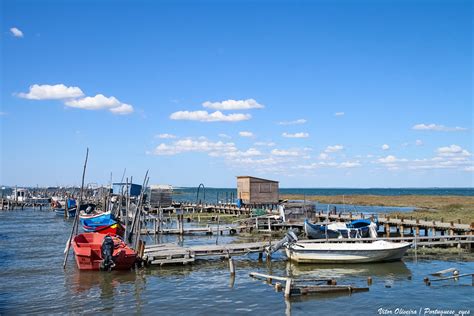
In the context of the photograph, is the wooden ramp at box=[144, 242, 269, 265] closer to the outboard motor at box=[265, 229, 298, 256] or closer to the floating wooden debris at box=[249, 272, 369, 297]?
the outboard motor at box=[265, 229, 298, 256]

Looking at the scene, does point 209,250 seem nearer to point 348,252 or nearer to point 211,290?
point 211,290

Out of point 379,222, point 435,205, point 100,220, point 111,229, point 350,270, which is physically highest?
point 435,205

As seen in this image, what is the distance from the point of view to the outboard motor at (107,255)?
79.0 ft

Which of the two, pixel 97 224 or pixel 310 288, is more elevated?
pixel 97 224

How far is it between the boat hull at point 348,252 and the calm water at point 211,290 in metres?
0.43

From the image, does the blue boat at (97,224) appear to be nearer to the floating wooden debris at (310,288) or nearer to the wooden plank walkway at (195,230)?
the wooden plank walkway at (195,230)

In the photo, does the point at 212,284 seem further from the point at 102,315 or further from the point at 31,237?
the point at 31,237

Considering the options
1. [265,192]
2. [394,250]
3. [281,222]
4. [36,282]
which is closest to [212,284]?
[36,282]

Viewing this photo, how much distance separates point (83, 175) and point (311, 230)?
14.7m

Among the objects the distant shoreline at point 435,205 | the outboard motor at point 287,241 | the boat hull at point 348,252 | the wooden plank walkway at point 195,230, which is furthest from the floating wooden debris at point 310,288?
the distant shoreline at point 435,205

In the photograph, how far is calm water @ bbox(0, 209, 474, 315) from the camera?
17.9 m

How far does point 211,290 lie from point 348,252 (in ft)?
28.9

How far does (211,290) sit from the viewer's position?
814 inches

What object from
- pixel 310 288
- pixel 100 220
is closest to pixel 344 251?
pixel 310 288
